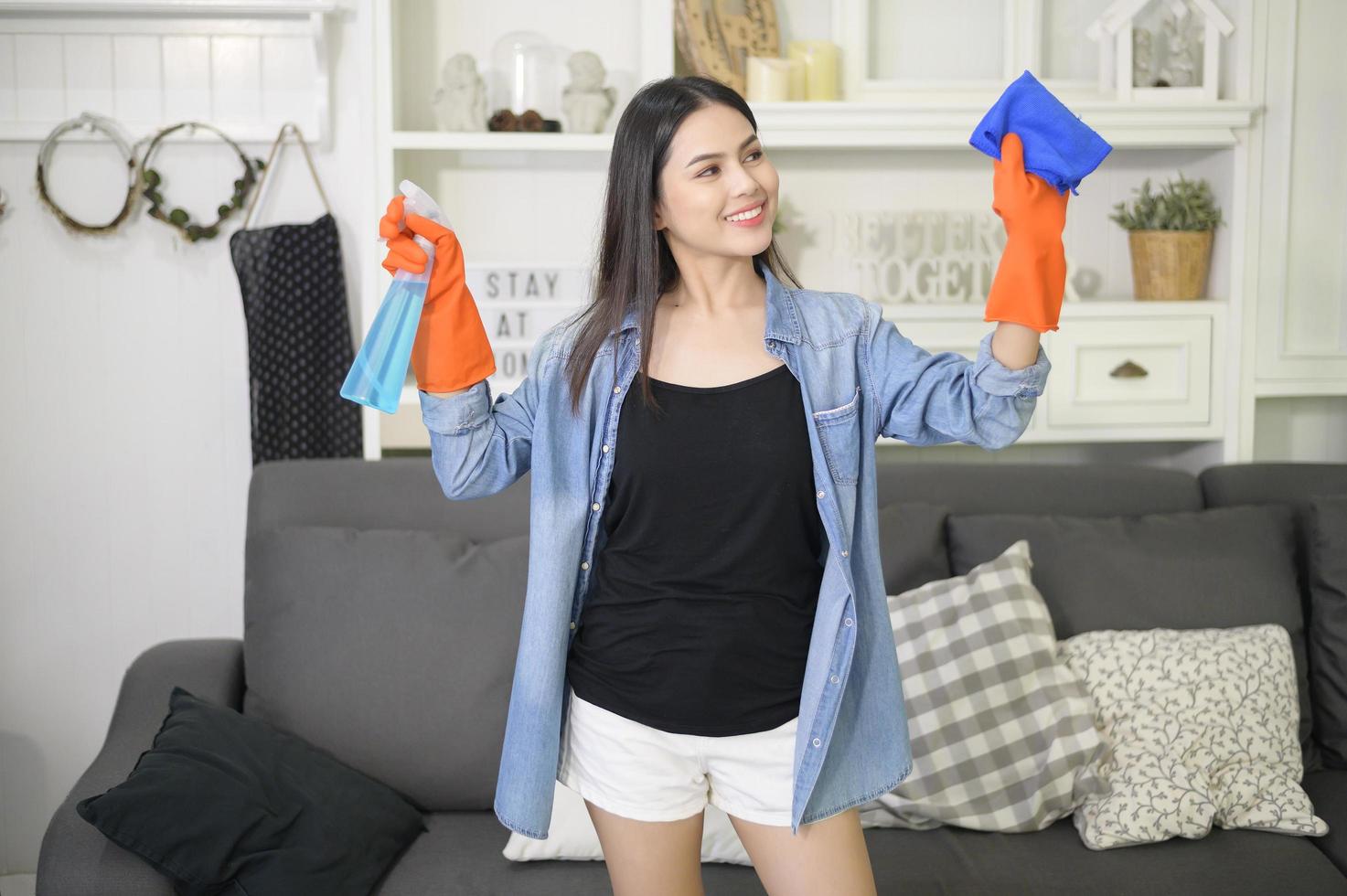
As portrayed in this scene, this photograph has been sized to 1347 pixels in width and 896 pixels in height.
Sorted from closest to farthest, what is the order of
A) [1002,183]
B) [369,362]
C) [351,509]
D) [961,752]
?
1. [1002,183]
2. [369,362]
3. [961,752]
4. [351,509]

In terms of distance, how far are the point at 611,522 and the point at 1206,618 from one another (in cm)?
123

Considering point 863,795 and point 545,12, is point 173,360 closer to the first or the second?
point 545,12

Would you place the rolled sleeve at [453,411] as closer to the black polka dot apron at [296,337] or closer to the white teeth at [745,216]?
the white teeth at [745,216]

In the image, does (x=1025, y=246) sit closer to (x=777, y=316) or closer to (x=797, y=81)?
(x=777, y=316)

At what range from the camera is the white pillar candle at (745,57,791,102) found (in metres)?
2.43

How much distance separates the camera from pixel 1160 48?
8.31ft

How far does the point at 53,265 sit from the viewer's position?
2.62 metres

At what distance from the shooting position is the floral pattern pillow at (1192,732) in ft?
6.08

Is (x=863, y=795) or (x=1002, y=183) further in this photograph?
(x=863, y=795)

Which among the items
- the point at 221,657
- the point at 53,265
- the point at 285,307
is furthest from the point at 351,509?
the point at 53,265

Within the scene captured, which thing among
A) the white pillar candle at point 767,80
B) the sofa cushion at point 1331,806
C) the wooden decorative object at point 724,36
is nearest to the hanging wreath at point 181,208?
the wooden decorative object at point 724,36

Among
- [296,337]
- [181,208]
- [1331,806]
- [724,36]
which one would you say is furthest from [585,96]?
[1331,806]

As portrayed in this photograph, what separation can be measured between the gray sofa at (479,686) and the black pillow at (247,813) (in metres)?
0.04

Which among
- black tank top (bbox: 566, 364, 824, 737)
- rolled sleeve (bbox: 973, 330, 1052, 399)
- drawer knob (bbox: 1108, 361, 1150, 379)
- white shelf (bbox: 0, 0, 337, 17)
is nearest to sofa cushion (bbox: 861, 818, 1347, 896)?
black tank top (bbox: 566, 364, 824, 737)
